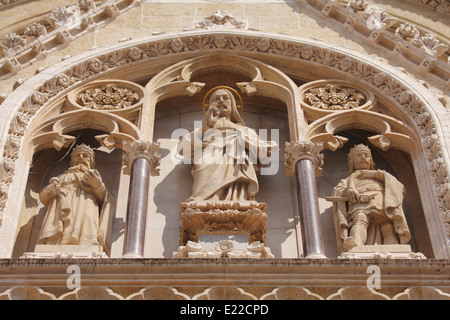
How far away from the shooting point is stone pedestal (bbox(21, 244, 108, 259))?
10.4 m

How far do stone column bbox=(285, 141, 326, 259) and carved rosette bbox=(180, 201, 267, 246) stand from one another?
515mm

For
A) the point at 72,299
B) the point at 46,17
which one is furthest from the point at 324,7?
the point at 72,299

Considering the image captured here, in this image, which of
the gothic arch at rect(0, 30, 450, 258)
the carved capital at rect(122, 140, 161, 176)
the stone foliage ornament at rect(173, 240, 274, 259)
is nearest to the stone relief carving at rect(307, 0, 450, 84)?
the gothic arch at rect(0, 30, 450, 258)

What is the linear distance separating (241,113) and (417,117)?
2443 millimetres

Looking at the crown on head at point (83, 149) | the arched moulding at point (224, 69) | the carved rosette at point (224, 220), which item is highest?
the arched moulding at point (224, 69)

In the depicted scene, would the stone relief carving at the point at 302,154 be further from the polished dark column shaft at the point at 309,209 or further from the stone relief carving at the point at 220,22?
the stone relief carving at the point at 220,22

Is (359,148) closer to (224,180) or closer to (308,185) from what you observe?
(308,185)

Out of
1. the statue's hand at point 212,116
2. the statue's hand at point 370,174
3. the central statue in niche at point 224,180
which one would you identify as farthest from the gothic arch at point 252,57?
the statue's hand at point 212,116

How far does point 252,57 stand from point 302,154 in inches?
100

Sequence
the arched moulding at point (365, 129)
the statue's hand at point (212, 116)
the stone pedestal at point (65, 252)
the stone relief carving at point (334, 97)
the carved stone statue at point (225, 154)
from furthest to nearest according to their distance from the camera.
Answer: the stone relief carving at point (334, 97) → the statue's hand at point (212, 116) → the arched moulding at point (365, 129) → the carved stone statue at point (225, 154) → the stone pedestal at point (65, 252)

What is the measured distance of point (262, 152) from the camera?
1238 cm

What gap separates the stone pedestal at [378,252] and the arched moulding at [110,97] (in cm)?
386

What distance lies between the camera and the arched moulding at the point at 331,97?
13031 mm

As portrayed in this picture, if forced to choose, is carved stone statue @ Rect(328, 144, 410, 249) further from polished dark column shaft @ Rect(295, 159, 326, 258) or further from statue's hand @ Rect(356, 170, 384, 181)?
polished dark column shaft @ Rect(295, 159, 326, 258)
